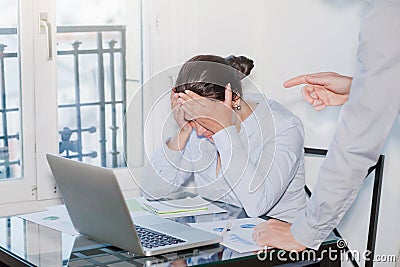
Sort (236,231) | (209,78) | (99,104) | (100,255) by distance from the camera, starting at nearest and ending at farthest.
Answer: (100,255) < (236,231) < (209,78) < (99,104)

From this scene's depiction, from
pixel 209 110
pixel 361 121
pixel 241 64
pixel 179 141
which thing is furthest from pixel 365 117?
pixel 241 64

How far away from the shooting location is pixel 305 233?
172 centimetres

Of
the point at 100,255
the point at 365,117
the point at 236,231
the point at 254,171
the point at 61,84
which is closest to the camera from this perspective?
the point at 365,117

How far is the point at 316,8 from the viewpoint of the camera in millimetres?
3008

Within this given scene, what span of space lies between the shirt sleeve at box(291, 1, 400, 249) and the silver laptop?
Answer: 0.40 meters

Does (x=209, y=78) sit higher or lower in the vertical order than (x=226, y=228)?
higher

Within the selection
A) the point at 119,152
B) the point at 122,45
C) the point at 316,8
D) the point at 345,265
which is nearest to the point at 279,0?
the point at 316,8

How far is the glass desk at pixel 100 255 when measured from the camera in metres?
1.77

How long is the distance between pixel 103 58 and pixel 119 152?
0.41 metres

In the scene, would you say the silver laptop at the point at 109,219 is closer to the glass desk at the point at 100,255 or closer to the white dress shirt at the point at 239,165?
the glass desk at the point at 100,255

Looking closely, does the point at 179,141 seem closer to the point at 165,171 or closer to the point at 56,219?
the point at 165,171

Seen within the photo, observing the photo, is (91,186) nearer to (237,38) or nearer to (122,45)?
(122,45)

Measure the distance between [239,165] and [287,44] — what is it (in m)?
1.06

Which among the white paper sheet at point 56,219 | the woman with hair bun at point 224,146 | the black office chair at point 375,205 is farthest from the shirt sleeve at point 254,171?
the white paper sheet at point 56,219
